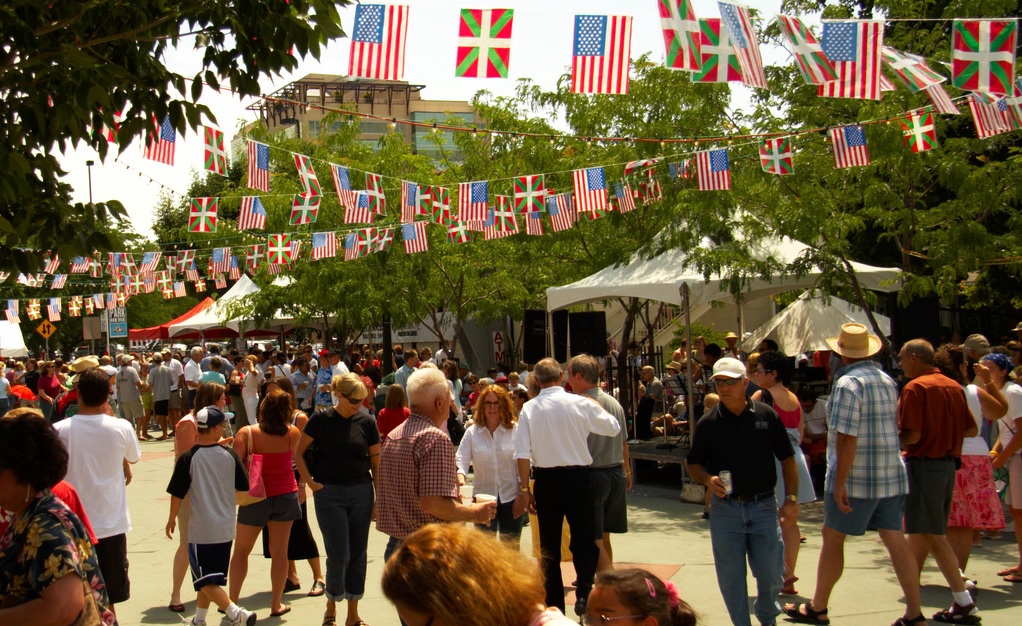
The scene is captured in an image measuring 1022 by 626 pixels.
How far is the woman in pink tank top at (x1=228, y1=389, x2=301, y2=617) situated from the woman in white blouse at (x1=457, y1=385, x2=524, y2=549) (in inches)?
50.1

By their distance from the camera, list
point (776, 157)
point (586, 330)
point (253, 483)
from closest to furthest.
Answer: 1. point (253, 483)
2. point (776, 157)
3. point (586, 330)

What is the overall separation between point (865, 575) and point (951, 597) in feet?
3.10

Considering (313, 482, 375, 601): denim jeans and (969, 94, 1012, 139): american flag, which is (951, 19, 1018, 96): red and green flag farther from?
(313, 482, 375, 601): denim jeans

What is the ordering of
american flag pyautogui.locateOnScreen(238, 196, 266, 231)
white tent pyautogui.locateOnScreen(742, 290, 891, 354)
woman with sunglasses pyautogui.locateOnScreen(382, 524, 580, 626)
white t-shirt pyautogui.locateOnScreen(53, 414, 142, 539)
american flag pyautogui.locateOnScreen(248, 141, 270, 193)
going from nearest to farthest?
1. woman with sunglasses pyautogui.locateOnScreen(382, 524, 580, 626)
2. white t-shirt pyautogui.locateOnScreen(53, 414, 142, 539)
3. american flag pyautogui.locateOnScreen(248, 141, 270, 193)
4. white tent pyautogui.locateOnScreen(742, 290, 891, 354)
5. american flag pyautogui.locateOnScreen(238, 196, 266, 231)

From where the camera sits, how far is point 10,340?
32344mm

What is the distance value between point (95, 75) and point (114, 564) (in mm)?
2862

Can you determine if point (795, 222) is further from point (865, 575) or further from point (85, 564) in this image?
point (85, 564)

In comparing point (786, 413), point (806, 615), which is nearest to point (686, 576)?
point (786, 413)

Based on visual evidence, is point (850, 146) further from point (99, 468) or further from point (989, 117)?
point (99, 468)

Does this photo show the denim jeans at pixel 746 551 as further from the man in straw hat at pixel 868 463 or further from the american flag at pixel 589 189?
the american flag at pixel 589 189

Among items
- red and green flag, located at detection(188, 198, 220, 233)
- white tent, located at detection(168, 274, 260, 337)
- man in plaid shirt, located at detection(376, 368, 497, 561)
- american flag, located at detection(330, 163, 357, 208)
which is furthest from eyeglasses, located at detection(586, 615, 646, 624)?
white tent, located at detection(168, 274, 260, 337)

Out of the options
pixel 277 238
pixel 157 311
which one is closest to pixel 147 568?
pixel 277 238

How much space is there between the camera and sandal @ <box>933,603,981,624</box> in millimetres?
6648

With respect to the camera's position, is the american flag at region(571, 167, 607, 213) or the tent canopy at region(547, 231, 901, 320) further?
the american flag at region(571, 167, 607, 213)
